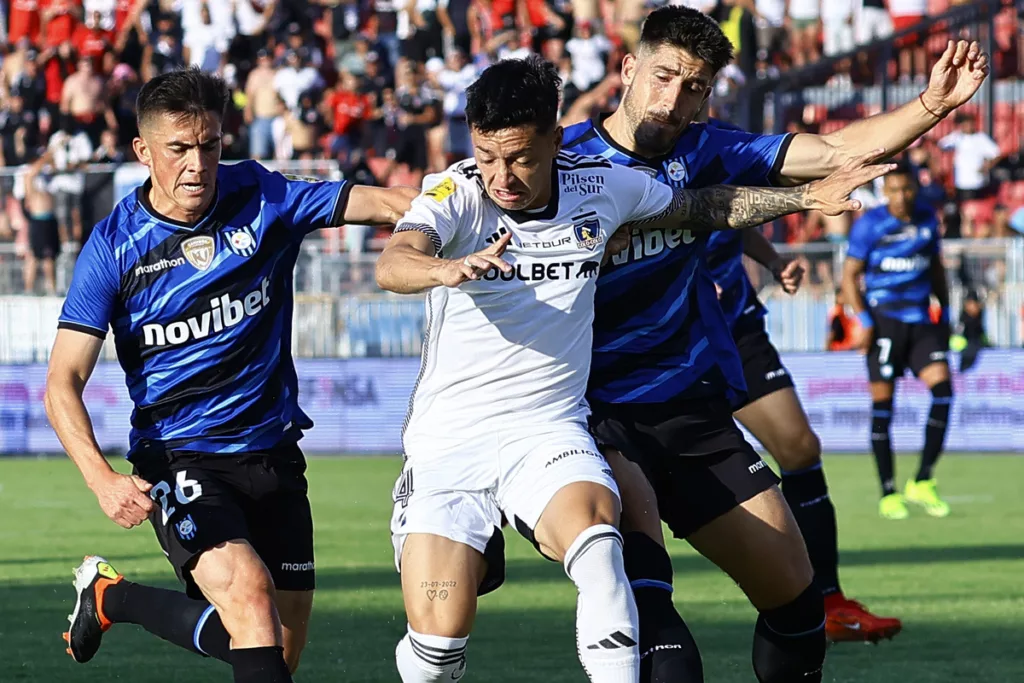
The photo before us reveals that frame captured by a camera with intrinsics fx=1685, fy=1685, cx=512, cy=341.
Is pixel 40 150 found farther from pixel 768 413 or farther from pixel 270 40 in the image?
pixel 768 413

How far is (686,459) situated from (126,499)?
73.3 inches

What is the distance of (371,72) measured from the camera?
74.5 ft

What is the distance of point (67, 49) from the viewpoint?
23.6m

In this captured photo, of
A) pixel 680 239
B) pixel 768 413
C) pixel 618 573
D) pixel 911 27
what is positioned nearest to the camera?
pixel 618 573

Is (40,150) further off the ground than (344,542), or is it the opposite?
(40,150)

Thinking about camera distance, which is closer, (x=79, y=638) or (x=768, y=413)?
(x=79, y=638)

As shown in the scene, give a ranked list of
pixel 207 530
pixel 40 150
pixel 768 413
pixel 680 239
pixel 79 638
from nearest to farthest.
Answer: pixel 207 530 < pixel 680 239 < pixel 79 638 < pixel 768 413 < pixel 40 150

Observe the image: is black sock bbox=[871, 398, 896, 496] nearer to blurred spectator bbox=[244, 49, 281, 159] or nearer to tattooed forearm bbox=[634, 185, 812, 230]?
tattooed forearm bbox=[634, 185, 812, 230]

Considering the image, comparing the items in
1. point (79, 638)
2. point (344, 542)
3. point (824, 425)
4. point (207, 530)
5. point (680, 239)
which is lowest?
point (824, 425)

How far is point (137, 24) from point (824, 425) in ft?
37.8

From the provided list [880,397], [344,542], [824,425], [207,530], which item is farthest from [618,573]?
[824,425]

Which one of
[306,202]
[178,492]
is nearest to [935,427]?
[306,202]

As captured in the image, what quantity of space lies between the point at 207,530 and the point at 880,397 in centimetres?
866

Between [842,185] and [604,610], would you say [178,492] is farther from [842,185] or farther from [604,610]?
[842,185]
